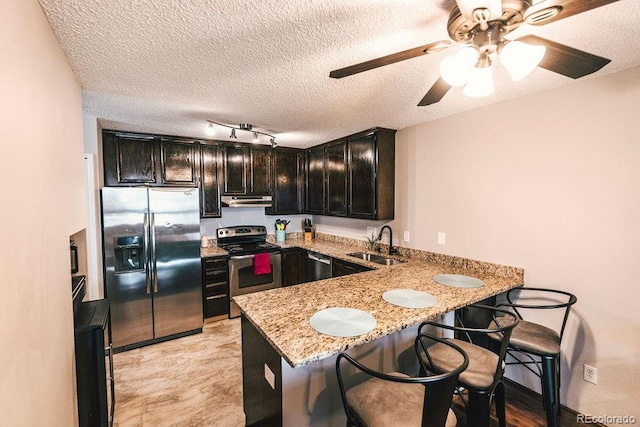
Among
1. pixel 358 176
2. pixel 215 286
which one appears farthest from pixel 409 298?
pixel 215 286

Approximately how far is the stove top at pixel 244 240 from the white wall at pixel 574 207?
8.02 feet

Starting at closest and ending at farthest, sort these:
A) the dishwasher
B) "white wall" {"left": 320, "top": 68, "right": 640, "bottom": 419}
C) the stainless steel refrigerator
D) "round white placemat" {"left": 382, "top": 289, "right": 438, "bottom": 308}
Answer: "round white placemat" {"left": 382, "top": 289, "right": 438, "bottom": 308}
"white wall" {"left": 320, "top": 68, "right": 640, "bottom": 419}
the stainless steel refrigerator
the dishwasher

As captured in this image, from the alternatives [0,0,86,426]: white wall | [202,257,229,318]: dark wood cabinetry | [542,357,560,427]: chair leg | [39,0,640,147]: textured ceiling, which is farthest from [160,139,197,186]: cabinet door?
[542,357,560,427]: chair leg

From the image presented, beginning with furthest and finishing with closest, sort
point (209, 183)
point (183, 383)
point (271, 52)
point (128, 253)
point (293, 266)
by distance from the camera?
point (293, 266), point (209, 183), point (128, 253), point (183, 383), point (271, 52)

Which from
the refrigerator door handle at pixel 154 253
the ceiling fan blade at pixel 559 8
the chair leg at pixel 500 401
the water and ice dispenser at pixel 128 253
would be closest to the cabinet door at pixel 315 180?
the refrigerator door handle at pixel 154 253

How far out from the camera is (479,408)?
1.44 m

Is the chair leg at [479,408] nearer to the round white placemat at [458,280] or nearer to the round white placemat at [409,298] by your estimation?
the round white placemat at [409,298]

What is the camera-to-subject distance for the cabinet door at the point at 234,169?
12.7 feet

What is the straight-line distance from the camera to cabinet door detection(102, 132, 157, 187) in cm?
316

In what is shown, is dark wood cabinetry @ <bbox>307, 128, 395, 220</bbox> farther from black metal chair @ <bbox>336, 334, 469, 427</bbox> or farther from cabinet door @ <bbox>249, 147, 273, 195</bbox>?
black metal chair @ <bbox>336, 334, 469, 427</bbox>

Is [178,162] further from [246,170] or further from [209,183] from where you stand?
[246,170]

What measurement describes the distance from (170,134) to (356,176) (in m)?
2.30

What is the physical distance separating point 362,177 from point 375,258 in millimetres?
972

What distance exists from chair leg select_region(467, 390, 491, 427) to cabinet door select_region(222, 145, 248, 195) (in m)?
3.40
